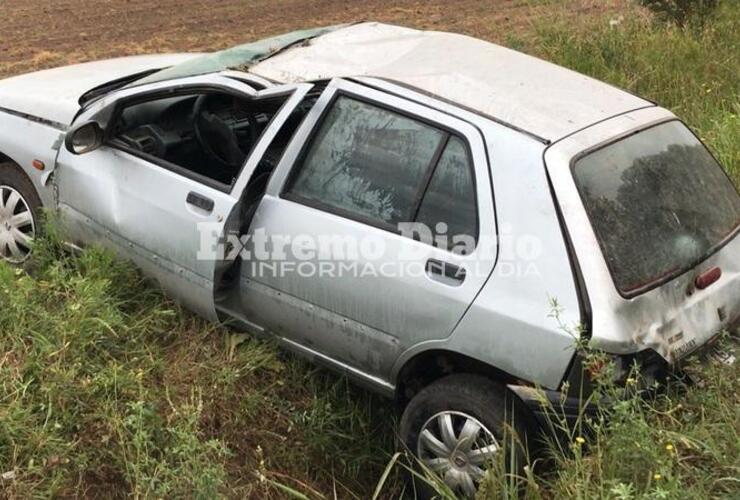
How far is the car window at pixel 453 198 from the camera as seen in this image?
281cm

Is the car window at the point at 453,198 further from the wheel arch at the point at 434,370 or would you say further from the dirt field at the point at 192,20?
the dirt field at the point at 192,20

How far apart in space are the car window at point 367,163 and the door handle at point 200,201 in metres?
0.37

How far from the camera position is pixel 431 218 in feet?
9.50

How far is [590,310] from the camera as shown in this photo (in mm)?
2543

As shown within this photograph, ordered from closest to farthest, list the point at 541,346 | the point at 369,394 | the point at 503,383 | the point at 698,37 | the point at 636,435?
the point at 636,435, the point at 541,346, the point at 503,383, the point at 369,394, the point at 698,37

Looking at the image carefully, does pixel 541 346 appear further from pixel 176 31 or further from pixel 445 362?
pixel 176 31

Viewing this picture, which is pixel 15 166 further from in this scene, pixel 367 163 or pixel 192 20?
pixel 192 20

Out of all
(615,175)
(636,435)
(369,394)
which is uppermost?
(615,175)

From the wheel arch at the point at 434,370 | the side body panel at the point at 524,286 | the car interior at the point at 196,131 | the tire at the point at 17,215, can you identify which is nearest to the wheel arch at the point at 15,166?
the tire at the point at 17,215

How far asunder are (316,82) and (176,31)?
1052cm

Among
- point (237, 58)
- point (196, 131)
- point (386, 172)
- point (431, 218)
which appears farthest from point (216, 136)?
point (431, 218)

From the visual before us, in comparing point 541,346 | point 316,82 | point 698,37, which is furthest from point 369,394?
point 698,37

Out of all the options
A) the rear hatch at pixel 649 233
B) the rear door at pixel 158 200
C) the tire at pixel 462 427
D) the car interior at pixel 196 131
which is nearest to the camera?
the rear hatch at pixel 649 233

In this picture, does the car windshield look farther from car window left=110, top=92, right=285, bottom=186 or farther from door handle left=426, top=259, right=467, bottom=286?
door handle left=426, top=259, right=467, bottom=286
